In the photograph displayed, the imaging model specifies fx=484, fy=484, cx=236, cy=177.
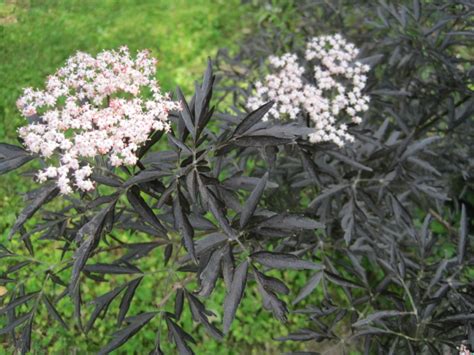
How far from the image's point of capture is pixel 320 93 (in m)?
2.05

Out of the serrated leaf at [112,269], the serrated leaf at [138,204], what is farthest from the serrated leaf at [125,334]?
the serrated leaf at [138,204]

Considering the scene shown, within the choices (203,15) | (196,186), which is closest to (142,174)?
(196,186)

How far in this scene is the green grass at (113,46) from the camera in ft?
9.41

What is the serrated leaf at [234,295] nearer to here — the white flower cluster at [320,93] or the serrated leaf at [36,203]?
the serrated leaf at [36,203]

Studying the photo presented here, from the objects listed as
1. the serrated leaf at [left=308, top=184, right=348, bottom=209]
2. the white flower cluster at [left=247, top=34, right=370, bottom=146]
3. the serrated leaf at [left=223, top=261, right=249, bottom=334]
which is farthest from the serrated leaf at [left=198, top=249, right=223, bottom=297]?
the serrated leaf at [left=308, top=184, right=348, bottom=209]

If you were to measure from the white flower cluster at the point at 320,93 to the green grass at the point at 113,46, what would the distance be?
109cm

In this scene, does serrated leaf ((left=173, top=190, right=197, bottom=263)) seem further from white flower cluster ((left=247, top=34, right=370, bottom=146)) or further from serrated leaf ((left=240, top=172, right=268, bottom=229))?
white flower cluster ((left=247, top=34, right=370, bottom=146))

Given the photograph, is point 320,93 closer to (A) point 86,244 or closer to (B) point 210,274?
(B) point 210,274

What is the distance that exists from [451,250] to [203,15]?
3333mm

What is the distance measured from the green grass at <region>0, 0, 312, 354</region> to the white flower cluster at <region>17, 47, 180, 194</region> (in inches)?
44.0

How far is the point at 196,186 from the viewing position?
1454 millimetres

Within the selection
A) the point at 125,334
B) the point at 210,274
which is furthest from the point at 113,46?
the point at 210,274

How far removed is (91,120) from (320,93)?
99 cm

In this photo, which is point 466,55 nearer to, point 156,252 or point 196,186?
point 156,252
